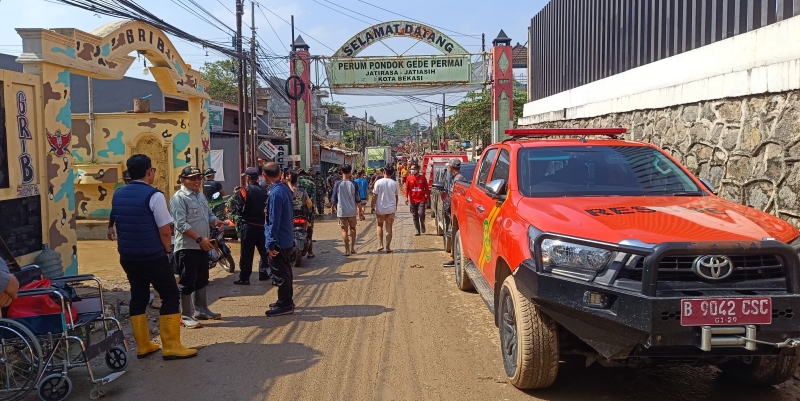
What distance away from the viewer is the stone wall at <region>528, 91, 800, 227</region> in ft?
20.6

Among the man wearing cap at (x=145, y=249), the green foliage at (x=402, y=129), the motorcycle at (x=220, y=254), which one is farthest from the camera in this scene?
the green foliage at (x=402, y=129)

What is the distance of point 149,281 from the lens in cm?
566

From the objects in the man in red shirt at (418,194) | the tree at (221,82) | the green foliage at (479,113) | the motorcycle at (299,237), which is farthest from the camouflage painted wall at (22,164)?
the tree at (221,82)

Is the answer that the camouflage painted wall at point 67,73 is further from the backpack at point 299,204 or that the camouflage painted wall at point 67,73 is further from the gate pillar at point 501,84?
the gate pillar at point 501,84

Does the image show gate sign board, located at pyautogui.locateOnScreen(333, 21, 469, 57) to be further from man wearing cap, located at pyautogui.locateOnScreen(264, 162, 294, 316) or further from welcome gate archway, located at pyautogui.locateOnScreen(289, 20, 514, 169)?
man wearing cap, located at pyautogui.locateOnScreen(264, 162, 294, 316)

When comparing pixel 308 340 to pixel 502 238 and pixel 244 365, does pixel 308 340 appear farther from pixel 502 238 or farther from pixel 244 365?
pixel 502 238

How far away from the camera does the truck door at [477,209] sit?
6050 mm

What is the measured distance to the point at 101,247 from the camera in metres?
13.5

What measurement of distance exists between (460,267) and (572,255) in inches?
171

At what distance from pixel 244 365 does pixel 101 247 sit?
9.63 m

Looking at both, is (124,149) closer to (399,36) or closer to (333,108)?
(399,36)

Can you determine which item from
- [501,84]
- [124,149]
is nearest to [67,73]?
[124,149]

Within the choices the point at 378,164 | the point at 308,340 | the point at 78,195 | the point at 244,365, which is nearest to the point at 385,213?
the point at 308,340

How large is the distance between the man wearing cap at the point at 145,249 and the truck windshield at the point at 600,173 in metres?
3.19
